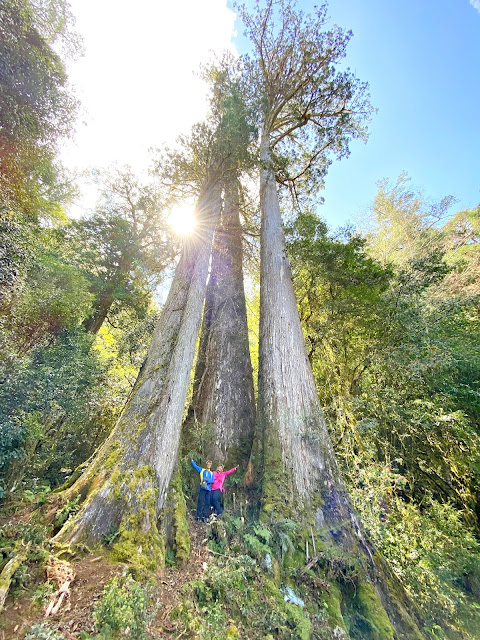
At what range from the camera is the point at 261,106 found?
1024cm

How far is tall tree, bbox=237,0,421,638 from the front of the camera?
11.9ft

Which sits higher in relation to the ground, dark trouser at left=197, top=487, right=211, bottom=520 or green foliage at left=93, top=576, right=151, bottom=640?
dark trouser at left=197, top=487, right=211, bottom=520

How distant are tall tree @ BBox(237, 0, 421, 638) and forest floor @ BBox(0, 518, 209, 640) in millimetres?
1406

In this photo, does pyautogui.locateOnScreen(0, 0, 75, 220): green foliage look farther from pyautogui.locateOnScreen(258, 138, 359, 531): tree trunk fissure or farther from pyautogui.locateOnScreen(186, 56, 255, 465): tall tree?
pyautogui.locateOnScreen(258, 138, 359, 531): tree trunk fissure

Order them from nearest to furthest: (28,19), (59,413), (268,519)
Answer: (268,519)
(59,413)
(28,19)

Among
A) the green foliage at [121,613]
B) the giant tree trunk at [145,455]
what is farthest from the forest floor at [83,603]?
the giant tree trunk at [145,455]

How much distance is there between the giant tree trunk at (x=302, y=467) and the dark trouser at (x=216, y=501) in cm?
91

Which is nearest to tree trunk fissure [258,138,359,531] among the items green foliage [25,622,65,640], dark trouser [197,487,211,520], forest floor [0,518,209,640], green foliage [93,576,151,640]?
dark trouser [197,487,211,520]

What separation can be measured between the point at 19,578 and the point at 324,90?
1412 cm

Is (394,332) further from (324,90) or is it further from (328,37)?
(328,37)

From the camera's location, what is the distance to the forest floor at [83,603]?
6.06ft

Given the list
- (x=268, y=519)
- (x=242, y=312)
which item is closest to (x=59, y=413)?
(x=268, y=519)

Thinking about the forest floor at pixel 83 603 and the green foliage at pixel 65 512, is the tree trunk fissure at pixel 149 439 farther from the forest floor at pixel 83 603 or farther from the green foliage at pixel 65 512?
the forest floor at pixel 83 603

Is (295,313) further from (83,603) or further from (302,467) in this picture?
(83,603)
